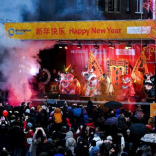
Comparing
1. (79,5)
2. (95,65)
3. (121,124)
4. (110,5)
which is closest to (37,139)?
(121,124)

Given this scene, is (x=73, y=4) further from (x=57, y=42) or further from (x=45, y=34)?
(x=45, y=34)

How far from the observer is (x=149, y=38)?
2086 cm

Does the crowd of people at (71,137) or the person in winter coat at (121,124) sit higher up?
the person in winter coat at (121,124)

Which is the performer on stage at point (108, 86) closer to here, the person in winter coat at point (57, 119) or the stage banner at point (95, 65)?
the stage banner at point (95, 65)

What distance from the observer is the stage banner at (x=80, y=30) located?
68.8 feet

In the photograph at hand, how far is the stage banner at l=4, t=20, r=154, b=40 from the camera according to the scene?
2098 centimetres

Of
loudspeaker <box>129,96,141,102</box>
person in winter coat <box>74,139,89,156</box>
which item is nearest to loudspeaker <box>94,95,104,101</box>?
loudspeaker <box>129,96,141,102</box>

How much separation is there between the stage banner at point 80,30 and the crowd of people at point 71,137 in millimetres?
7431

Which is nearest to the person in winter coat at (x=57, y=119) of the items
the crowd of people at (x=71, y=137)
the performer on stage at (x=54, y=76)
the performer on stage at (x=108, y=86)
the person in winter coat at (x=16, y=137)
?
the crowd of people at (x=71, y=137)

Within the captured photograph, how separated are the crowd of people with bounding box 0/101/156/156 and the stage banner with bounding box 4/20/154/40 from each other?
7.43 metres

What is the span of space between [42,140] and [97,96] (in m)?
12.2

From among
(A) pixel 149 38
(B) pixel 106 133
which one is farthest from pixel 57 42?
(B) pixel 106 133

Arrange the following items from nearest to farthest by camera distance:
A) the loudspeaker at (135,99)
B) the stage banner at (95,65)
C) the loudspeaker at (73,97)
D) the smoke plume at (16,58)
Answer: the smoke plume at (16,58) → the loudspeaker at (135,99) → the loudspeaker at (73,97) → the stage banner at (95,65)

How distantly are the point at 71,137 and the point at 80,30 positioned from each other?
36.5 ft
